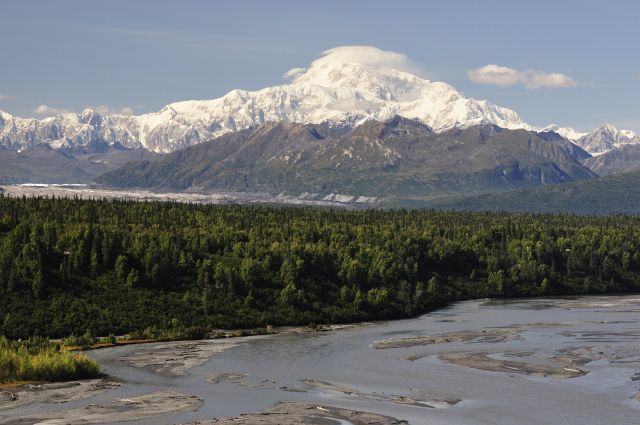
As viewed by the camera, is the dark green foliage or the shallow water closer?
the shallow water

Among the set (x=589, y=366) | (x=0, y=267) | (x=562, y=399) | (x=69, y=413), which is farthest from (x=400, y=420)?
(x=0, y=267)

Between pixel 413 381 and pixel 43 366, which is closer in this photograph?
pixel 43 366

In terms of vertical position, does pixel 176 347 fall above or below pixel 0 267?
below

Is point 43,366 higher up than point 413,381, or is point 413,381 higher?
point 43,366

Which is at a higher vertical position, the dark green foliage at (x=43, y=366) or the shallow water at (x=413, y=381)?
the dark green foliage at (x=43, y=366)

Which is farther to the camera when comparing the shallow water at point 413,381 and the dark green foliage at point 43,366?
the dark green foliage at point 43,366

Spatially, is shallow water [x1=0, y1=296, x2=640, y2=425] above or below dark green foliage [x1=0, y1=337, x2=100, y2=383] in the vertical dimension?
below

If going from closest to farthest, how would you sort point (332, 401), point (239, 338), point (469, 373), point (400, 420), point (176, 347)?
point (400, 420), point (332, 401), point (469, 373), point (176, 347), point (239, 338)

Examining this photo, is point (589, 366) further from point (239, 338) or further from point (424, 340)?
point (239, 338)
